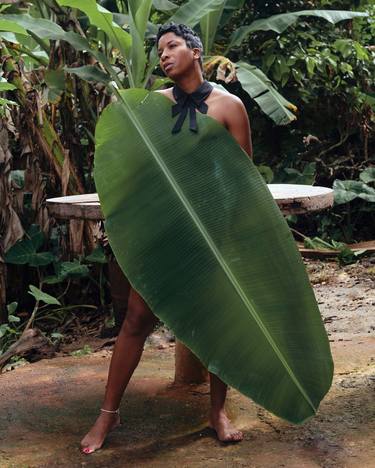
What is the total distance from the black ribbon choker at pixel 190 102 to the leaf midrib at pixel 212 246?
5.0 inches

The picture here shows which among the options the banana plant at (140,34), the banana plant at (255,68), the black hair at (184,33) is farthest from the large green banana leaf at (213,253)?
the banana plant at (255,68)

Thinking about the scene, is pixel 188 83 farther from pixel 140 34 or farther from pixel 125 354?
pixel 140 34

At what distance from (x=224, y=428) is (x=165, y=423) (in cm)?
30

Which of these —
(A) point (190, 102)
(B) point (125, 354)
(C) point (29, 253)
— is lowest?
(C) point (29, 253)

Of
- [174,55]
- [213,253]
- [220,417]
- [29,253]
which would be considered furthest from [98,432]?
[29,253]

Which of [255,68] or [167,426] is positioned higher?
[255,68]

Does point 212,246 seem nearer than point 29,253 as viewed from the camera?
Yes

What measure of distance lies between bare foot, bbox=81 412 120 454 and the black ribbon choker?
110cm

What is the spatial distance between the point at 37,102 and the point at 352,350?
9.67 ft

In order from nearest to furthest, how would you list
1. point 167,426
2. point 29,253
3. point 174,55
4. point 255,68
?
point 174,55 < point 167,426 < point 29,253 < point 255,68

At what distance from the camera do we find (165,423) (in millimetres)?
2811

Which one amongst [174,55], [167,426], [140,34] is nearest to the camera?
[174,55]

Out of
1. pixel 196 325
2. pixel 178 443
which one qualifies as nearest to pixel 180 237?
pixel 196 325

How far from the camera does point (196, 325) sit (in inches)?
86.0
